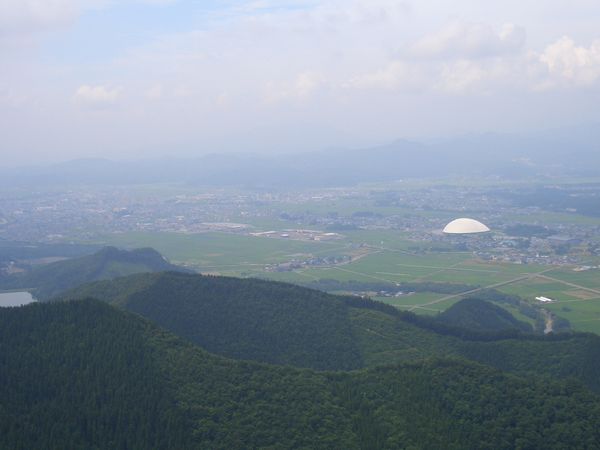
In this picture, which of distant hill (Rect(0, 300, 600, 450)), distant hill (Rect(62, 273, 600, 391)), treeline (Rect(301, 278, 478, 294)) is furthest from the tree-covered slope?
treeline (Rect(301, 278, 478, 294))

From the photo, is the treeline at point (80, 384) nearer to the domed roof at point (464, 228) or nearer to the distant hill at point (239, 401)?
the distant hill at point (239, 401)

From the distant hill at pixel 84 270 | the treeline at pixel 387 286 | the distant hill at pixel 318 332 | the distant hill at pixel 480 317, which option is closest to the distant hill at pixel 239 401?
the distant hill at pixel 318 332

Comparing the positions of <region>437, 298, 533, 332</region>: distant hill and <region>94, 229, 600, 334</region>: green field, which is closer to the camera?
<region>437, 298, 533, 332</region>: distant hill

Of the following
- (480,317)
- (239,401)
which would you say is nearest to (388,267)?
(480,317)

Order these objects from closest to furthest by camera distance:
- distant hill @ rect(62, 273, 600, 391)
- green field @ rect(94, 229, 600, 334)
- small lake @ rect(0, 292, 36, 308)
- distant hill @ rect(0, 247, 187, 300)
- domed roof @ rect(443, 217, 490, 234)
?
distant hill @ rect(62, 273, 600, 391) → small lake @ rect(0, 292, 36, 308) → green field @ rect(94, 229, 600, 334) → distant hill @ rect(0, 247, 187, 300) → domed roof @ rect(443, 217, 490, 234)

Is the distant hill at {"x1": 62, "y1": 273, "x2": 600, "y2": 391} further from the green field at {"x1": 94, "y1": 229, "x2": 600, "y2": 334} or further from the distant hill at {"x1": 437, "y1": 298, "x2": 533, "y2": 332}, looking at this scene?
the green field at {"x1": 94, "y1": 229, "x2": 600, "y2": 334}

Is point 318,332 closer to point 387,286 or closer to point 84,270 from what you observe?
point 387,286

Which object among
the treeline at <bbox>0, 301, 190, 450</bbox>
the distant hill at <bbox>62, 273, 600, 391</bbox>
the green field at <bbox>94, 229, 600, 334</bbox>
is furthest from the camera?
the green field at <bbox>94, 229, 600, 334</bbox>
